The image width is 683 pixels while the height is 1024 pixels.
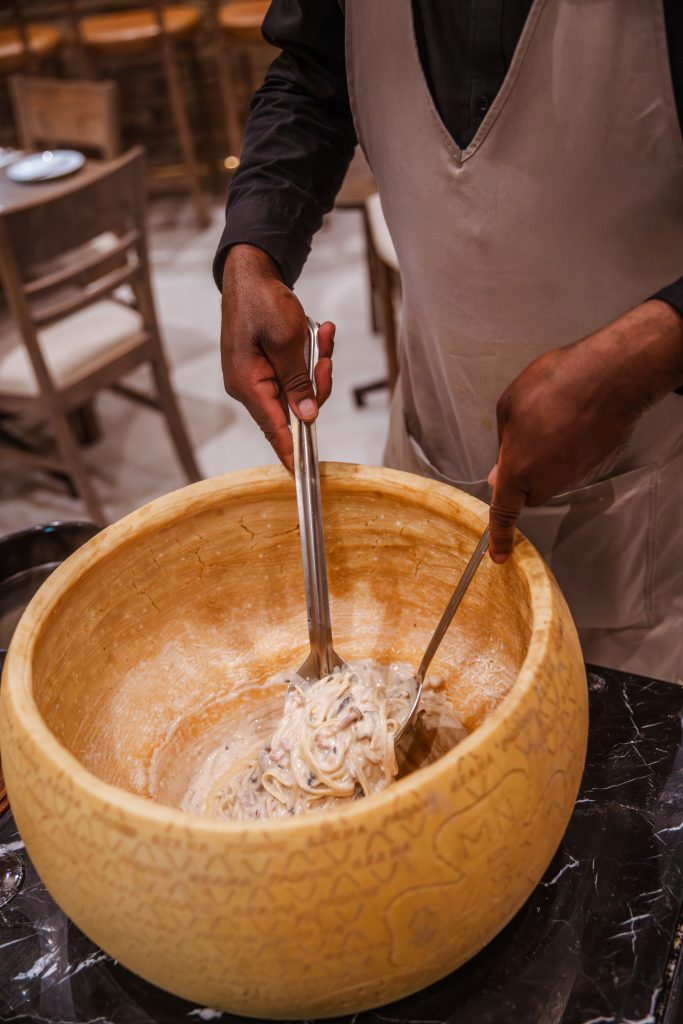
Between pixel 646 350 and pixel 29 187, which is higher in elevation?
pixel 646 350

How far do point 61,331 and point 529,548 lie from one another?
2.44m

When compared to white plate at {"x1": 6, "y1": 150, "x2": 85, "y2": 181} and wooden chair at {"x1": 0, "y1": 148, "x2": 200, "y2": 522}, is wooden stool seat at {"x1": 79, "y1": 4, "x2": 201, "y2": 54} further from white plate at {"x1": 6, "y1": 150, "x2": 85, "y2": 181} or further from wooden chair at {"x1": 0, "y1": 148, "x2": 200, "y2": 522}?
wooden chair at {"x1": 0, "y1": 148, "x2": 200, "y2": 522}

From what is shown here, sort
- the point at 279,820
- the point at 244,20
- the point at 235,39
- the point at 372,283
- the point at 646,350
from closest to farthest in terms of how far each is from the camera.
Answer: the point at 279,820
the point at 646,350
the point at 372,283
the point at 244,20
the point at 235,39

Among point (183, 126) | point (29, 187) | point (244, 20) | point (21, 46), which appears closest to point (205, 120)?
point (183, 126)

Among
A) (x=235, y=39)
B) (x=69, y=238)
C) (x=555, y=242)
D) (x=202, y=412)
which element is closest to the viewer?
(x=555, y=242)

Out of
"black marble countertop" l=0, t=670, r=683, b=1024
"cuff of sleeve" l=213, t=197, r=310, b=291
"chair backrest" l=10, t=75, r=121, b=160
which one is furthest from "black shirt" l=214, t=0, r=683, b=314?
"chair backrest" l=10, t=75, r=121, b=160

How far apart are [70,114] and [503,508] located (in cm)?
306

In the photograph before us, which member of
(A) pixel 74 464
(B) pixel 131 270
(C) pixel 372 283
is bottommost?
(A) pixel 74 464

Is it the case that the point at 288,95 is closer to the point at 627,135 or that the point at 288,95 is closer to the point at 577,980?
the point at 627,135

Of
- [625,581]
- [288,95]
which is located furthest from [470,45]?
[625,581]

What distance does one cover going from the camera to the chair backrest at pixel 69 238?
7.82 ft

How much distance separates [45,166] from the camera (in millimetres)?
3137

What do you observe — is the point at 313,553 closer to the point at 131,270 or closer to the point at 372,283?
the point at 131,270

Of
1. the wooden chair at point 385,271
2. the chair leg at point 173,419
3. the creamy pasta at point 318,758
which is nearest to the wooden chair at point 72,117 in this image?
the chair leg at point 173,419
